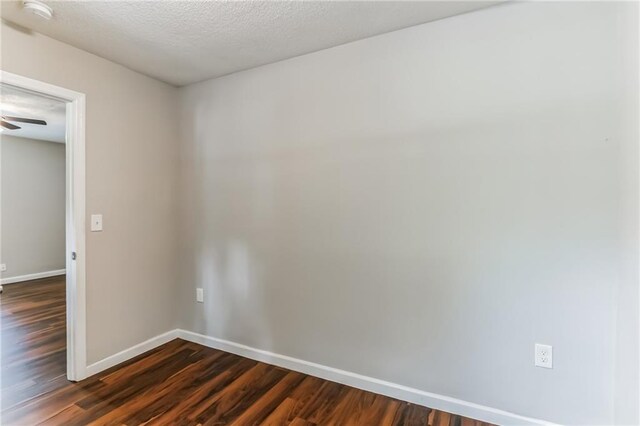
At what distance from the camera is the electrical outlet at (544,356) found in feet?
5.33

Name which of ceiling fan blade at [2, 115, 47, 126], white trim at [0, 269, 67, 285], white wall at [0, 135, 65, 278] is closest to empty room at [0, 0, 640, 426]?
ceiling fan blade at [2, 115, 47, 126]

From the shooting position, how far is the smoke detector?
162cm

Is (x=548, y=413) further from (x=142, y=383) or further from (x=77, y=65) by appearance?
(x=77, y=65)

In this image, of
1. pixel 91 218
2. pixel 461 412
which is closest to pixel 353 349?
pixel 461 412

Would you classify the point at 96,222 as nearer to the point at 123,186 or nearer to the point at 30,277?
the point at 123,186

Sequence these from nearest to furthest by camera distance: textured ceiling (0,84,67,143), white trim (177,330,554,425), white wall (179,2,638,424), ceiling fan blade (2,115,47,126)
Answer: white wall (179,2,638,424), white trim (177,330,554,425), textured ceiling (0,84,67,143), ceiling fan blade (2,115,47,126)

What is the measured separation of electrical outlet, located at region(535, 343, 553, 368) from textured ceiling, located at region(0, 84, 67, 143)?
11.1ft

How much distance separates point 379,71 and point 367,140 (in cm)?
45

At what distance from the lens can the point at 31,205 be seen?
5.03 meters

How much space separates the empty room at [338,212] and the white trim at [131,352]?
0.02 m

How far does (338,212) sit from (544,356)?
55.5 inches

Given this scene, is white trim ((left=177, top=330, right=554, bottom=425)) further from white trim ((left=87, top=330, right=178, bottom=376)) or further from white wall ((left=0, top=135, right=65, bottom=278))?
white wall ((left=0, top=135, right=65, bottom=278))

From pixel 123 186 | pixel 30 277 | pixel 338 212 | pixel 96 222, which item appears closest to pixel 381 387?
pixel 338 212

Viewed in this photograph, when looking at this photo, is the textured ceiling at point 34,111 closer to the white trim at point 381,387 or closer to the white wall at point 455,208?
the white wall at point 455,208
